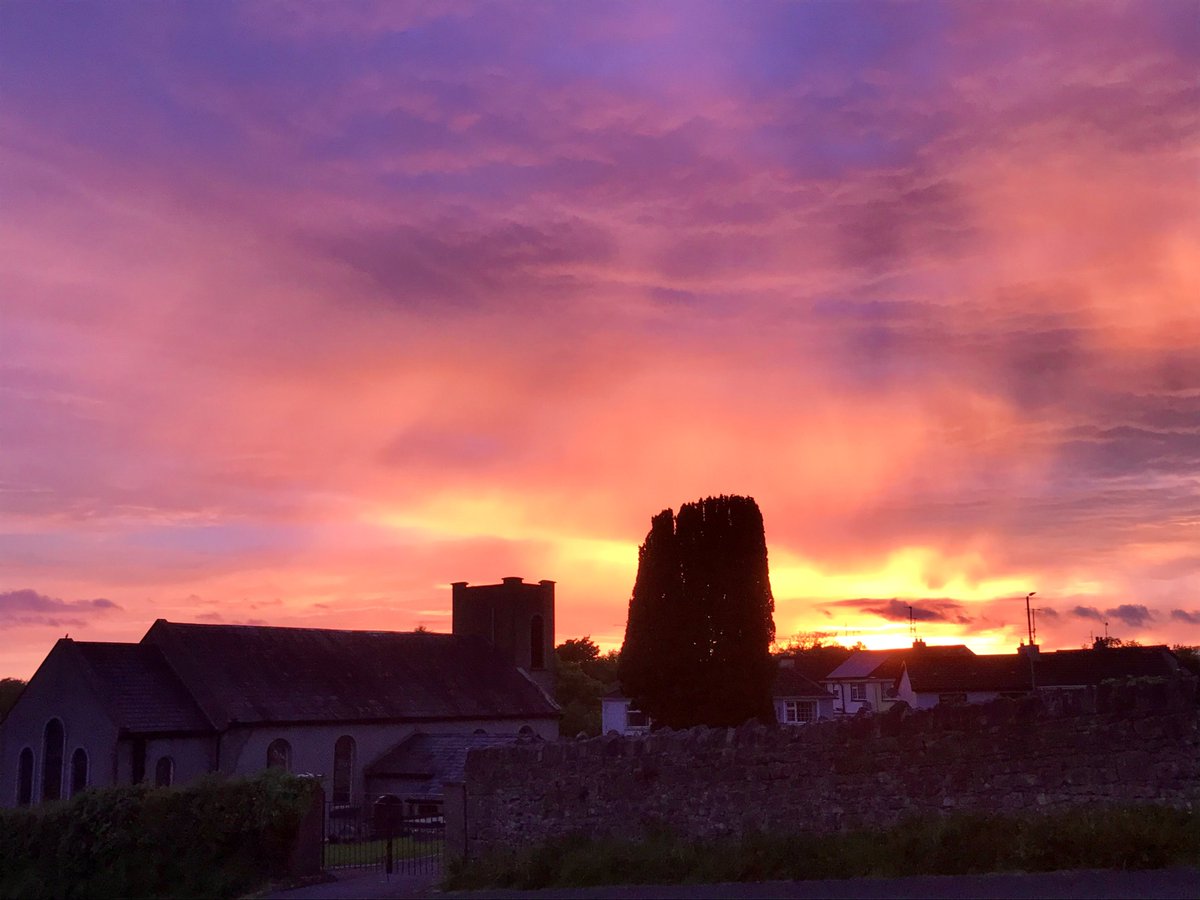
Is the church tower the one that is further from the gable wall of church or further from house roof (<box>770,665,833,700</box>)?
the gable wall of church

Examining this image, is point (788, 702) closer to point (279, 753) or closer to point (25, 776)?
point (279, 753)

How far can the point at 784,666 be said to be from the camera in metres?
81.8

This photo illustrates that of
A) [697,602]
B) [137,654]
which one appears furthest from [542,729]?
[137,654]

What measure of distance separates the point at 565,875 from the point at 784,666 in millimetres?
67632

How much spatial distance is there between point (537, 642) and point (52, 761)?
30345 mm

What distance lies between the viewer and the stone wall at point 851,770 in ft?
44.5

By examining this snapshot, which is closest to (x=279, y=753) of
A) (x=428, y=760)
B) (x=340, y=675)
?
(x=428, y=760)

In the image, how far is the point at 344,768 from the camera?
47000 mm

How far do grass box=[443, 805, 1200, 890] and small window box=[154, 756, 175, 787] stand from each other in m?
27.2

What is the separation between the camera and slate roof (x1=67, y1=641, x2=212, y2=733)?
39.7 m

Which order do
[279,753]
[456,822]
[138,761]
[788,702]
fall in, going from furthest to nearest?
[788,702] < [279,753] < [138,761] < [456,822]

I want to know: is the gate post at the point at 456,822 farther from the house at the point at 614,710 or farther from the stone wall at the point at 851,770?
the house at the point at 614,710

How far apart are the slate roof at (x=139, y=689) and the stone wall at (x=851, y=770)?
2548 centimetres

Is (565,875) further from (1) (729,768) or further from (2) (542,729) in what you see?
(2) (542,729)
